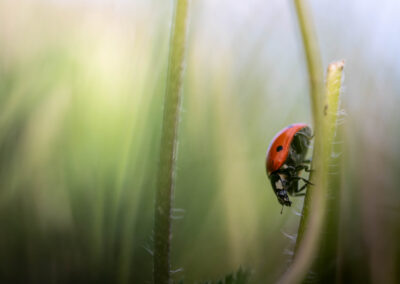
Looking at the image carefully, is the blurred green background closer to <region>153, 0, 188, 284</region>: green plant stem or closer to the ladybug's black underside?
the ladybug's black underside

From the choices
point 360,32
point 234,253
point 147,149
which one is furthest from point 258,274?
point 360,32

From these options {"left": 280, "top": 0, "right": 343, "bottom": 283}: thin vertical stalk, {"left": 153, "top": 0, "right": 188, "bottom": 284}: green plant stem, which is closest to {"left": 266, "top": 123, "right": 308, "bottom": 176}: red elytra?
{"left": 280, "top": 0, "right": 343, "bottom": 283}: thin vertical stalk

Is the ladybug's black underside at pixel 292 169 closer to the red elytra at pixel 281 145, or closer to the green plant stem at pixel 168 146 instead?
the red elytra at pixel 281 145

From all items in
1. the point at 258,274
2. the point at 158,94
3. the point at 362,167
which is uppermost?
the point at 158,94

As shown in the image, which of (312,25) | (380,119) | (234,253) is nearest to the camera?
(312,25)

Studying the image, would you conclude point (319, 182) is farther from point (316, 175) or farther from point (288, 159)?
point (288, 159)

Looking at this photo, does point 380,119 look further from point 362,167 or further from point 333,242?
point 333,242
